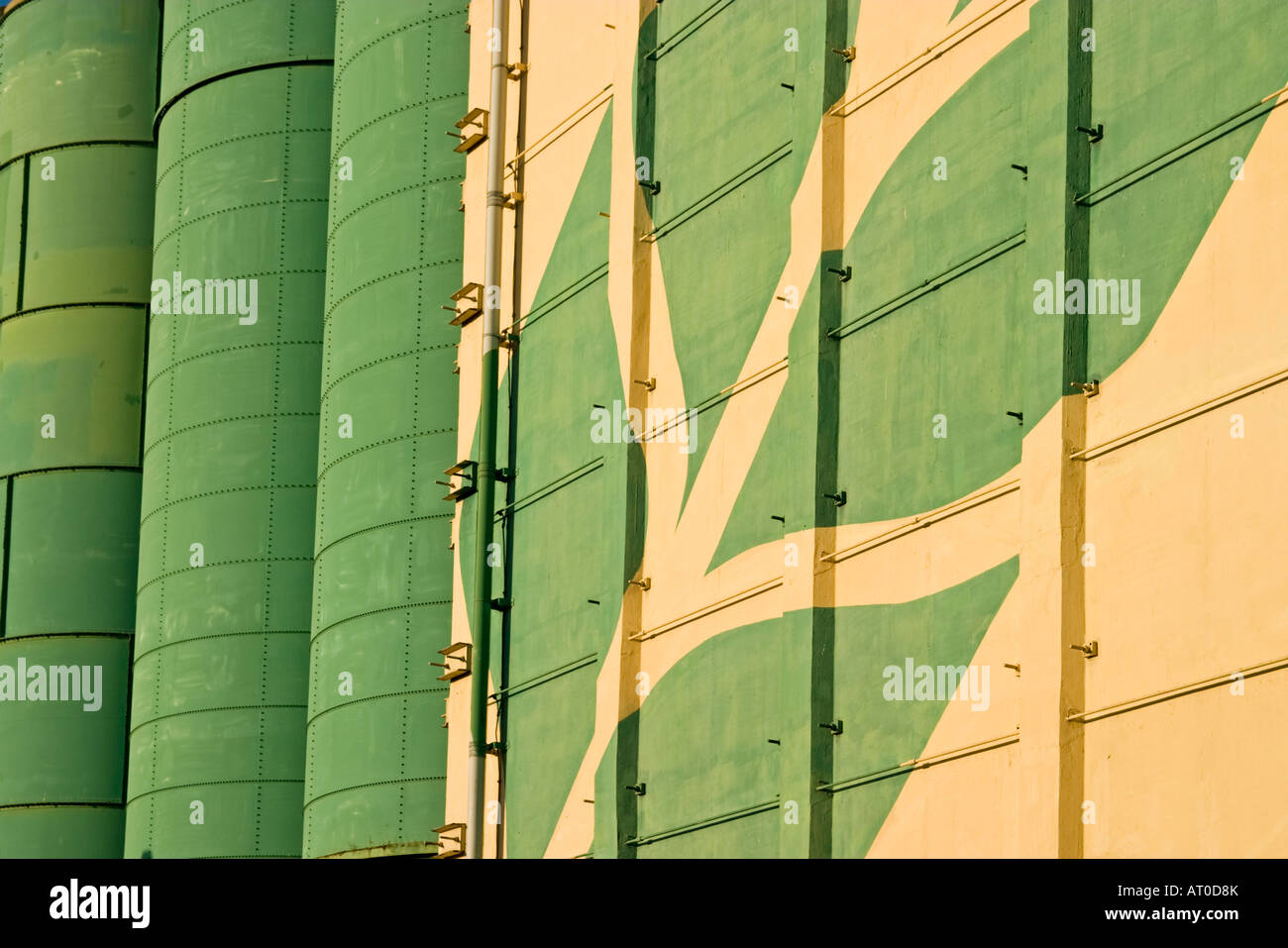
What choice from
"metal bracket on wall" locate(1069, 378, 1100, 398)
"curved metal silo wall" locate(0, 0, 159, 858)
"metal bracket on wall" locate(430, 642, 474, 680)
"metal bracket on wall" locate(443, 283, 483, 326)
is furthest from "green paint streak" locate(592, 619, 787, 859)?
"curved metal silo wall" locate(0, 0, 159, 858)

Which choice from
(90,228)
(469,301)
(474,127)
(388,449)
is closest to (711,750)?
(469,301)

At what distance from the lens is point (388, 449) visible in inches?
1057

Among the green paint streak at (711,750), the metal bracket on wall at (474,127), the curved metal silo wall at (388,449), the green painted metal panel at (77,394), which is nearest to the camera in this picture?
the green paint streak at (711,750)

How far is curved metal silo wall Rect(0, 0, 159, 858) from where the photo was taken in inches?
1291

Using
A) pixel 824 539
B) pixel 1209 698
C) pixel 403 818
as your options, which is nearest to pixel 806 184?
pixel 824 539

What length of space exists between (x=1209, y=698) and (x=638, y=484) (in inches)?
313

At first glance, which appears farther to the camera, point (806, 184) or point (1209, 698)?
point (806, 184)

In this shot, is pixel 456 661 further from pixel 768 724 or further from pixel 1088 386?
pixel 1088 386

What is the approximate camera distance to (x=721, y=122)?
21.6 m

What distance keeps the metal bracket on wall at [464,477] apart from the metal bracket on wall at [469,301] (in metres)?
1.61

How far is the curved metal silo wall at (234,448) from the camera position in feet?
97.0

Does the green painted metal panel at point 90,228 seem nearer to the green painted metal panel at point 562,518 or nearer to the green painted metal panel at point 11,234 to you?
the green painted metal panel at point 11,234

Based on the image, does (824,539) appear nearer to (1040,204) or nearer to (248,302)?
(1040,204)

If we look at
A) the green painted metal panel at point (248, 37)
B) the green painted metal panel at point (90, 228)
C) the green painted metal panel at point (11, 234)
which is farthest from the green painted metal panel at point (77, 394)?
the green painted metal panel at point (248, 37)
